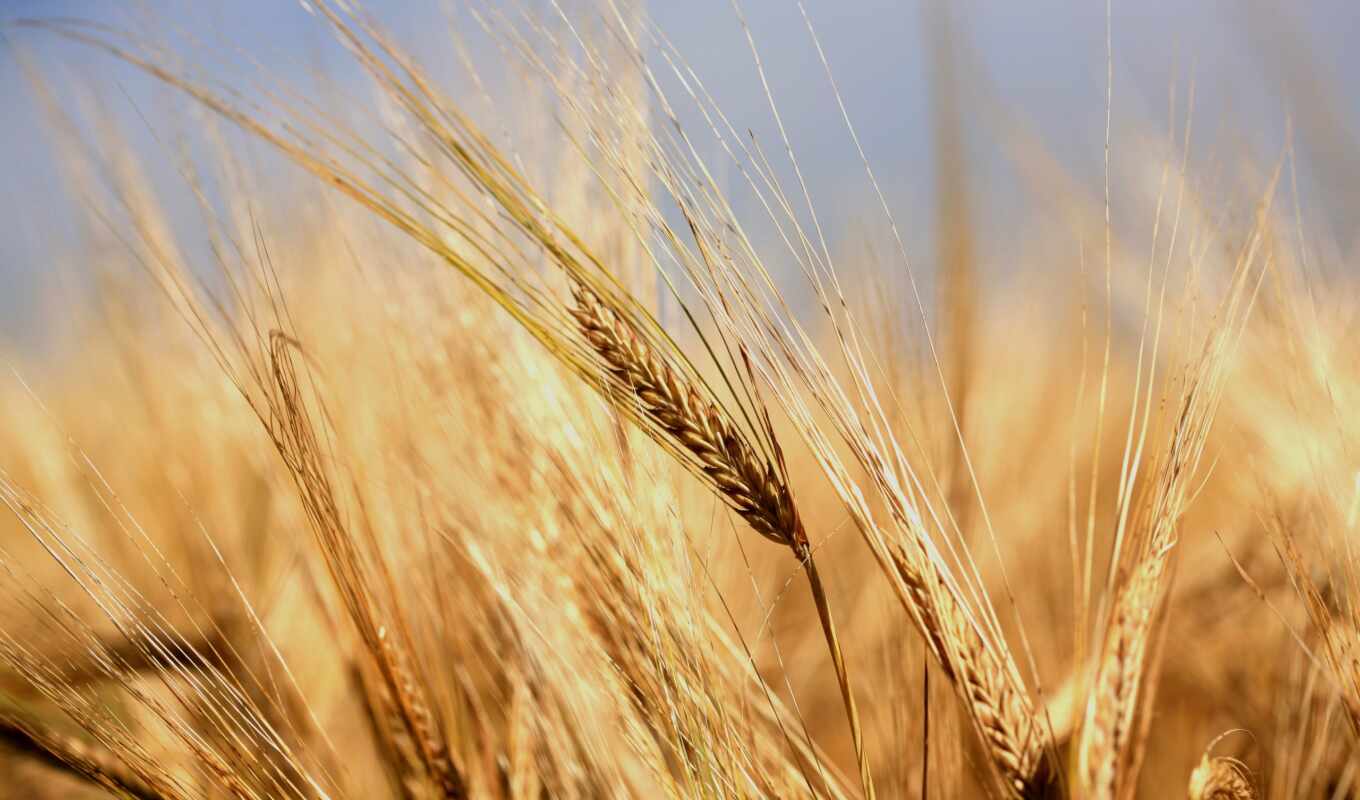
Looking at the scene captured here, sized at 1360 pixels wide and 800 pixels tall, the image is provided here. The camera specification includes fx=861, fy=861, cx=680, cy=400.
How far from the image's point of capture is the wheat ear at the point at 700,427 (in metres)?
0.63

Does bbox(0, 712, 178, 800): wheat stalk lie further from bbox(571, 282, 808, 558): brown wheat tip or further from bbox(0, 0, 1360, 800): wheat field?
bbox(571, 282, 808, 558): brown wheat tip

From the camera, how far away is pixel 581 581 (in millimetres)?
787

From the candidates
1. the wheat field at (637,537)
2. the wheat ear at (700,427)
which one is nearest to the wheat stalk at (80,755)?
the wheat field at (637,537)

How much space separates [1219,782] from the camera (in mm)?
604

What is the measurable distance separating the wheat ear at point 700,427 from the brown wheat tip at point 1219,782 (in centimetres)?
22

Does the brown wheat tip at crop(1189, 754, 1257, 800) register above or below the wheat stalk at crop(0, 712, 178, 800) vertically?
below

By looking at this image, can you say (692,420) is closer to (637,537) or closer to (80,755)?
(637,537)

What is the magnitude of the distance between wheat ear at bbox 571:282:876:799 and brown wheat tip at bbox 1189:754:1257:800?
221mm

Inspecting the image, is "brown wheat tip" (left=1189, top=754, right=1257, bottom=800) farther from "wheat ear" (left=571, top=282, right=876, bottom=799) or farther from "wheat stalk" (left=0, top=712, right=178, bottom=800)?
"wheat stalk" (left=0, top=712, right=178, bottom=800)

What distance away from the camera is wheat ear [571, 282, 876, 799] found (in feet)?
2.07

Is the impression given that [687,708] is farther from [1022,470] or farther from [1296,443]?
[1022,470]

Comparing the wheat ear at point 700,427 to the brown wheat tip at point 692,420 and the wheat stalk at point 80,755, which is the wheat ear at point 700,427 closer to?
the brown wheat tip at point 692,420

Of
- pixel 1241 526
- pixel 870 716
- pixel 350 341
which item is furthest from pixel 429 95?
pixel 1241 526

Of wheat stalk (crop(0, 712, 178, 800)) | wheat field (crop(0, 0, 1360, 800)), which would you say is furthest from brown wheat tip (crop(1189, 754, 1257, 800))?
wheat stalk (crop(0, 712, 178, 800))
